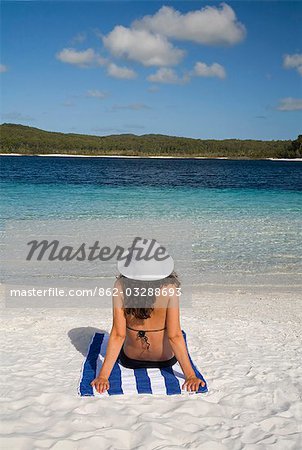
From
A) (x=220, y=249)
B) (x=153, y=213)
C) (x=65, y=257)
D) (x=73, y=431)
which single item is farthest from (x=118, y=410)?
(x=153, y=213)

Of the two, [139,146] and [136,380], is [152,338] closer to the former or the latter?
[136,380]

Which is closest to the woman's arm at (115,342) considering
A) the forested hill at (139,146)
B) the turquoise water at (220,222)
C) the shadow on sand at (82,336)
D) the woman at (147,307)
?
the woman at (147,307)

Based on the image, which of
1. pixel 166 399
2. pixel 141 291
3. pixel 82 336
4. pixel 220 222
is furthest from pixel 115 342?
pixel 220 222

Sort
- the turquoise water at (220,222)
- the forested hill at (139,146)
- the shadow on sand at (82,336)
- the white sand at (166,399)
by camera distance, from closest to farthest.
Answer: the white sand at (166,399) → the shadow on sand at (82,336) → the turquoise water at (220,222) → the forested hill at (139,146)

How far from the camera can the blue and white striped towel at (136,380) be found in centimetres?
404

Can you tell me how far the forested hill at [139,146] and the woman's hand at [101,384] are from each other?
122245 mm

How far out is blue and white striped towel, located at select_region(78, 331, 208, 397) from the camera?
13.2 ft

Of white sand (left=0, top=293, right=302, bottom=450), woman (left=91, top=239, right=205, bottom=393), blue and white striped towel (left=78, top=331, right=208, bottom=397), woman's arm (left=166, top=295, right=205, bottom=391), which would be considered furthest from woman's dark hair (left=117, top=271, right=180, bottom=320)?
white sand (left=0, top=293, right=302, bottom=450)

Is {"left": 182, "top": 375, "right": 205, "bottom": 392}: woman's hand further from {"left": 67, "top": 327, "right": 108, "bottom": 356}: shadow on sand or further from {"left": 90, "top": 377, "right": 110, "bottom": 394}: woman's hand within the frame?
{"left": 67, "top": 327, "right": 108, "bottom": 356}: shadow on sand

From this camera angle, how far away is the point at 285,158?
410 ft

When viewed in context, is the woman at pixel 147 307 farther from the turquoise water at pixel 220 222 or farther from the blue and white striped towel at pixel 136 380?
the turquoise water at pixel 220 222

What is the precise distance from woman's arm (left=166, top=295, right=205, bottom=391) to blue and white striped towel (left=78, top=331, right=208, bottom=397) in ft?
0.26

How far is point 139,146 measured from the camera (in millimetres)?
143750

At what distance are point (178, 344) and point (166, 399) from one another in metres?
0.48
